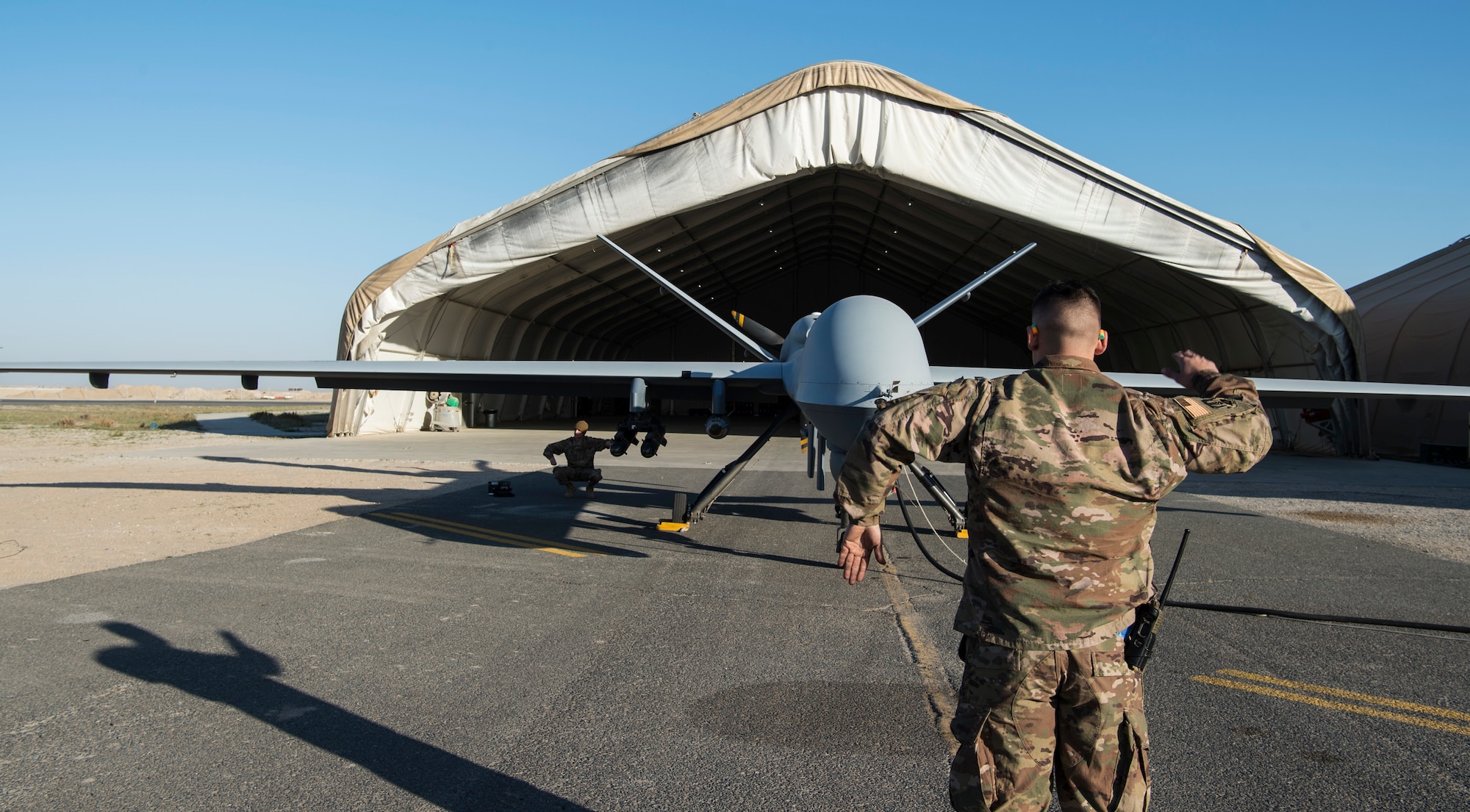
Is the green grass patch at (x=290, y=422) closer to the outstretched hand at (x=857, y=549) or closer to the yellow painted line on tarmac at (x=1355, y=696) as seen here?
the yellow painted line on tarmac at (x=1355, y=696)

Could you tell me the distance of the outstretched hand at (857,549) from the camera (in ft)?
8.35

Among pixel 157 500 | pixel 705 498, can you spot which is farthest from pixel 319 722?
pixel 157 500

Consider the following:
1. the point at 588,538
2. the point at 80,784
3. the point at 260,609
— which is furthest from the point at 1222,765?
the point at 588,538

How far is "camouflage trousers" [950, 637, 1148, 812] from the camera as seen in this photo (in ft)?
7.48

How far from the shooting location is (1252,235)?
736 inches

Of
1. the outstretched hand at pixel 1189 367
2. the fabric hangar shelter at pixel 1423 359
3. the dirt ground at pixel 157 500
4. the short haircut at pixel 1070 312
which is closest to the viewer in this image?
the short haircut at pixel 1070 312


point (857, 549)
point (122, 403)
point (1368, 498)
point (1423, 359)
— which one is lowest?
point (1368, 498)

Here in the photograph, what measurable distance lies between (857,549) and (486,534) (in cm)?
781

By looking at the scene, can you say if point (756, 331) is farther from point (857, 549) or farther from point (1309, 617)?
point (857, 549)

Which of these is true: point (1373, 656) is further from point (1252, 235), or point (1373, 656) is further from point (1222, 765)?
point (1252, 235)

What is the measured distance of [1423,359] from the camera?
962 inches

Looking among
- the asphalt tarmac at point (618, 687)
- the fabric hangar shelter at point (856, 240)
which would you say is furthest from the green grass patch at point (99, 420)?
the asphalt tarmac at point (618, 687)

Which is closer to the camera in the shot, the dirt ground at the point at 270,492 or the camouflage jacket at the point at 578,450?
the dirt ground at the point at 270,492

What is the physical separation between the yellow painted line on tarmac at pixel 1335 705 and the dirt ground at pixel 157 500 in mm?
9358
